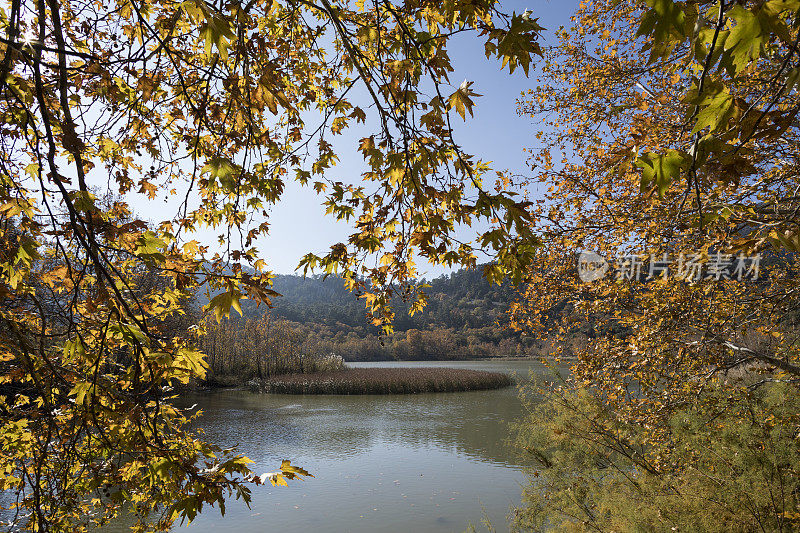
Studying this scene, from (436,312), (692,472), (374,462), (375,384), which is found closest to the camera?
(692,472)

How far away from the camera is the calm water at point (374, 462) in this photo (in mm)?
6312

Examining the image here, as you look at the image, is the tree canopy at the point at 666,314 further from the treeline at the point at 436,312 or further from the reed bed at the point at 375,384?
the treeline at the point at 436,312

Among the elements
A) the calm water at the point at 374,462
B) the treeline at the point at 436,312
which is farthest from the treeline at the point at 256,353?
the treeline at the point at 436,312

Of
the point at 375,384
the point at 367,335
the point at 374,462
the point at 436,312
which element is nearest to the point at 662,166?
the point at 374,462

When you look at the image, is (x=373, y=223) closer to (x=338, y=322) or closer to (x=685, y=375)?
(x=685, y=375)

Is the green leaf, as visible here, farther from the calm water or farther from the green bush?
the calm water

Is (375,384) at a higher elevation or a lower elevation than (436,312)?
lower

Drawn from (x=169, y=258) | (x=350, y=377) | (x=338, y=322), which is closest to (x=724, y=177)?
(x=169, y=258)

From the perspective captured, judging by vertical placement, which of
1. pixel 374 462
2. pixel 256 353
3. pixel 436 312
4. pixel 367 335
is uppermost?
pixel 436 312

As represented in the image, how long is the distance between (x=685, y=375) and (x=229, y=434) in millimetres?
10090

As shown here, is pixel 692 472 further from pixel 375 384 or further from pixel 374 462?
pixel 375 384

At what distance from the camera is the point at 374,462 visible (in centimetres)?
888

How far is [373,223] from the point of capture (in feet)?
7.73

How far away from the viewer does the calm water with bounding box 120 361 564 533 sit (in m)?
6.31
